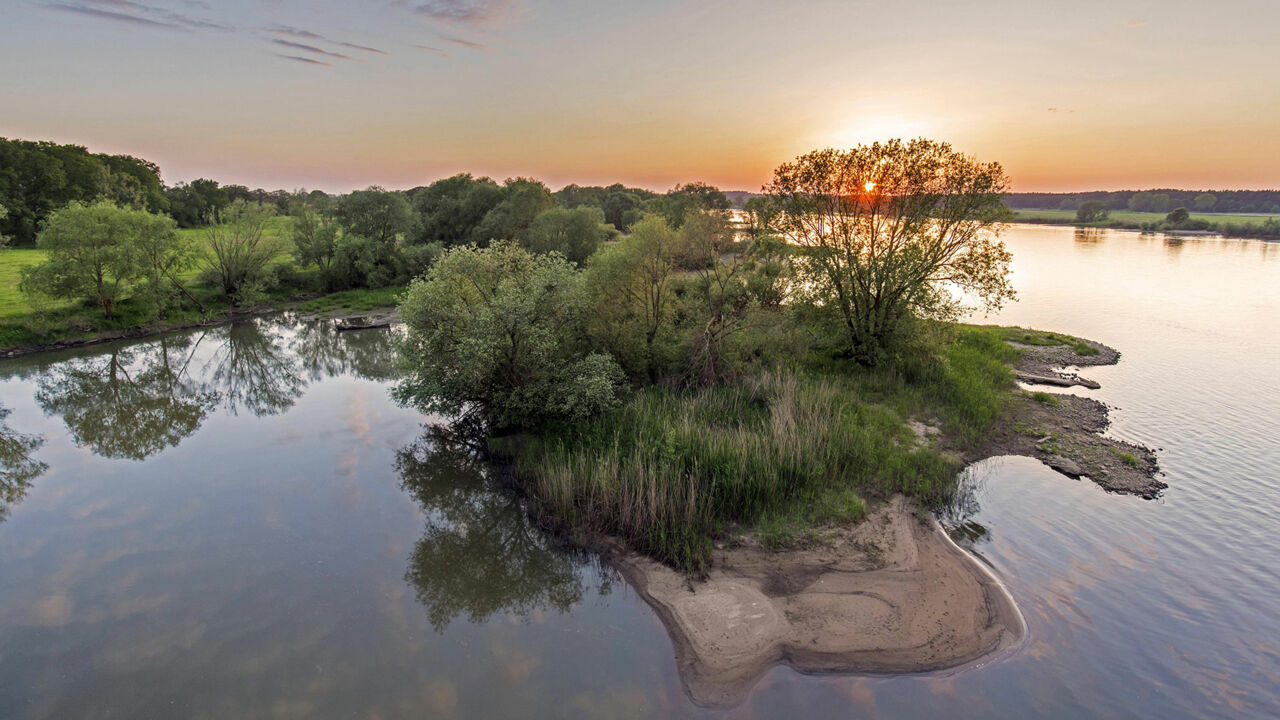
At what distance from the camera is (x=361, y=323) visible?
39062 mm

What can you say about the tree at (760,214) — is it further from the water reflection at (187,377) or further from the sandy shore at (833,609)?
the water reflection at (187,377)

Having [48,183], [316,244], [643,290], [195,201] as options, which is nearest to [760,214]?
[643,290]

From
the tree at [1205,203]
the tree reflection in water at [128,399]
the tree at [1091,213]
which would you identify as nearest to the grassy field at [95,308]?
the tree reflection in water at [128,399]

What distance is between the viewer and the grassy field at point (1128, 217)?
111 metres

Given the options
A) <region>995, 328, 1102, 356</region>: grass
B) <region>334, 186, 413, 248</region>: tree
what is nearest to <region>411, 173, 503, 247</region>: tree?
<region>334, 186, 413, 248</region>: tree

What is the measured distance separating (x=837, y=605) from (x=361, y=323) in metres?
38.4

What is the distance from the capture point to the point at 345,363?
30656 mm

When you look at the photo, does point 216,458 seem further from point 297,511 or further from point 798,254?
point 798,254

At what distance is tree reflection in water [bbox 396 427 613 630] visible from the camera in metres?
11.9

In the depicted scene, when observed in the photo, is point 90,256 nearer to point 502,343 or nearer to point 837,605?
point 502,343

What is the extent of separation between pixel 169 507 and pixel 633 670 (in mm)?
14860

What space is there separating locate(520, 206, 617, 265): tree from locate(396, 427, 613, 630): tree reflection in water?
30.9m

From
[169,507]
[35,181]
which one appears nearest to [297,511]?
[169,507]

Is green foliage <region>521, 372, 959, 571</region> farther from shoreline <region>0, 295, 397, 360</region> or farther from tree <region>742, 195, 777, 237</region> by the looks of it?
shoreline <region>0, 295, 397, 360</region>
